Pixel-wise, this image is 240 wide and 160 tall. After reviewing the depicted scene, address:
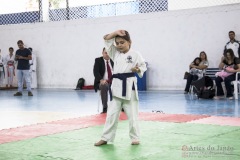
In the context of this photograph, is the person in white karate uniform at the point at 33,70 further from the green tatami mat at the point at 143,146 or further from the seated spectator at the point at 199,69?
the green tatami mat at the point at 143,146

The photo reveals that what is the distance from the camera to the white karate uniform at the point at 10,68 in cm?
2022

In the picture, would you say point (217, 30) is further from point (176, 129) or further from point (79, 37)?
point (176, 129)

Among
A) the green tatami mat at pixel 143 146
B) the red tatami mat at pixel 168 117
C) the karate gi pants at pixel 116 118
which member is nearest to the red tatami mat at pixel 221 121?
the red tatami mat at pixel 168 117

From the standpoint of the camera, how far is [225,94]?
13.3m

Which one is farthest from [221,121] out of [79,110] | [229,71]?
[229,71]

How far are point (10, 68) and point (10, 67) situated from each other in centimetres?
7

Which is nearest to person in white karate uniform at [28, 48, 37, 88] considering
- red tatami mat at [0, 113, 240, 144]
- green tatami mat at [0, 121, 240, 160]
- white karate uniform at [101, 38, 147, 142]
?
red tatami mat at [0, 113, 240, 144]

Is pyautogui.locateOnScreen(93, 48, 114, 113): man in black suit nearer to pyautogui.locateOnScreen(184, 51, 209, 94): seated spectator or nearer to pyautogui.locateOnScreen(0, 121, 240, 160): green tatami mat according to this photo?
pyautogui.locateOnScreen(0, 121, 240, 160): green tatami mat

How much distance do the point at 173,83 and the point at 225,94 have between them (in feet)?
12.3

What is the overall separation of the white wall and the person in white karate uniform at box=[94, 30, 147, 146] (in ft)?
33.5

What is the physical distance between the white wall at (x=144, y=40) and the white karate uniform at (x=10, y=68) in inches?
41.3

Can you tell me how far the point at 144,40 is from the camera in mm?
17375

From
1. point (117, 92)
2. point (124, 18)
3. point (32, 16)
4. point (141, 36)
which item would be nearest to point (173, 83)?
point (141, 36)

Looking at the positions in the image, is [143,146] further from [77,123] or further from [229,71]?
[229,71]
